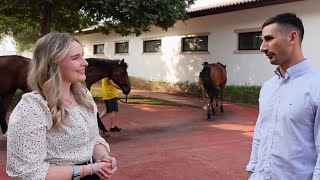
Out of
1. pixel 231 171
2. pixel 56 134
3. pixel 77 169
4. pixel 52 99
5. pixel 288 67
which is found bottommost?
pixel 231 171

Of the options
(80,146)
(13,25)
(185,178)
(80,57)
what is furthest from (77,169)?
(13,25)

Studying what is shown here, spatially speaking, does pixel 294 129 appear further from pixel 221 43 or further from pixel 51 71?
pixel 221 43

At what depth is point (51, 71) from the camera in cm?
197

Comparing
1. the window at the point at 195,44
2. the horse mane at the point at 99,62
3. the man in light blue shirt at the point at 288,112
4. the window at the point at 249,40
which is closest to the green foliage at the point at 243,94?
the window at the point at 249,40

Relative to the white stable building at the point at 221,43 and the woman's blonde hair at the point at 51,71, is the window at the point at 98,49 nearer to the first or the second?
the white stable building at the point at 221,43

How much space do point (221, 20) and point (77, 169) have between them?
1467cm

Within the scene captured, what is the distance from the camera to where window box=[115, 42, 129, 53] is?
898 inches

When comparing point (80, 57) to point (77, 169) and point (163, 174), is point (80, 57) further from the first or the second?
point (163, 174)

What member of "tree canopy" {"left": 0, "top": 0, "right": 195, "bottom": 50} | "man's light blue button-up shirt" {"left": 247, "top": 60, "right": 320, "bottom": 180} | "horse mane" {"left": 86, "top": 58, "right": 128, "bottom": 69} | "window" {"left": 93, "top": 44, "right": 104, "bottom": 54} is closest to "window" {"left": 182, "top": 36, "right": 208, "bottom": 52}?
"tree canopy" {"left": 0, "top": 0, "right": 195, "bottom": 50}

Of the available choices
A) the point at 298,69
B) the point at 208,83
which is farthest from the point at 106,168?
the point at 208,83

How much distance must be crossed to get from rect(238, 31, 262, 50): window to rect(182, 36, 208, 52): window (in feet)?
6.85

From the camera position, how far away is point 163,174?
5371 millimetres

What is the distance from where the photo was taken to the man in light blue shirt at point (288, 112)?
2156 millimetres

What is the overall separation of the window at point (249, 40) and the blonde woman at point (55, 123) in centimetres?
1298
